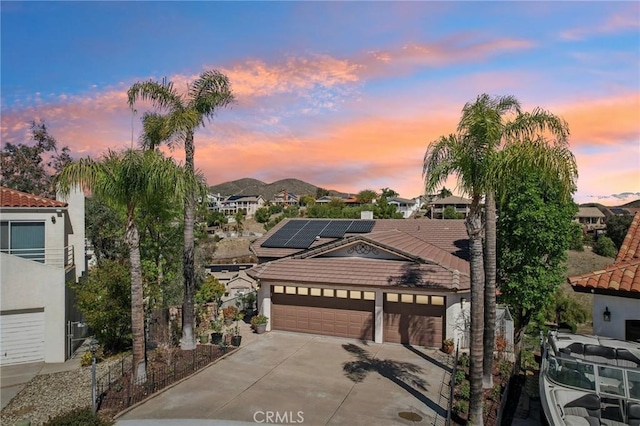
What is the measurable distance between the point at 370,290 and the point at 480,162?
9.57m

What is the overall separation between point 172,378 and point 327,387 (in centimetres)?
554

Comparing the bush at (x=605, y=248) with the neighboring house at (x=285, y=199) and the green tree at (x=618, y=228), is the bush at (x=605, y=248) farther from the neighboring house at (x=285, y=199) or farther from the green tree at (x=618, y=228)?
the neighboring house at (x=285, y=199)

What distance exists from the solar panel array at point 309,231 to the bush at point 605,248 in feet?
158

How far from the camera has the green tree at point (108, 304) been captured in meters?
17.2

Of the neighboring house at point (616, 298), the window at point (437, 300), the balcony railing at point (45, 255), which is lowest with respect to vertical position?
the window at point (437, 300)

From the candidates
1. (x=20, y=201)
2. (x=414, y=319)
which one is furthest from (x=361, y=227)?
(x=20, y=201)

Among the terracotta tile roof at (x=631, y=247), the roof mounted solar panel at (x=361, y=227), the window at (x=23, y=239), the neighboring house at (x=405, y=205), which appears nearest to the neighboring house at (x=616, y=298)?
the terracotta tile roof at (x=631, y=247)

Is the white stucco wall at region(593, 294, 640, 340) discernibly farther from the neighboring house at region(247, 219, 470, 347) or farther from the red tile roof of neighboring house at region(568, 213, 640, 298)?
the neighboring house at region(247, 219, 470, 347)

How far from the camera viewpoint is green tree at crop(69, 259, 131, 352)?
17234 millimetres

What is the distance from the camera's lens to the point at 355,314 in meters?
19.8

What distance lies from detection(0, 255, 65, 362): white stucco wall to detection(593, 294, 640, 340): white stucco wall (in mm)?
20866

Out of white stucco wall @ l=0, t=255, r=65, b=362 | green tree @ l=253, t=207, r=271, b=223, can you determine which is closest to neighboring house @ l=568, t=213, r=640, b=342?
white stucco wall @ l=0, t=255, r=65, b=362

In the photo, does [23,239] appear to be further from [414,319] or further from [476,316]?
[476,316]

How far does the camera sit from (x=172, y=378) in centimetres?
1466
